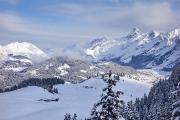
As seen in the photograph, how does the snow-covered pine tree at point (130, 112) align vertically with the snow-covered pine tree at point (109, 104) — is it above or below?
below

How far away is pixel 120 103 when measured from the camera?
25.9 m

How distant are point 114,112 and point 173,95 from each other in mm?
3800

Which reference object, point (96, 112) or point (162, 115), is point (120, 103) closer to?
point (96, 112)

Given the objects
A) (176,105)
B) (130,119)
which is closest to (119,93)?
(176,105)

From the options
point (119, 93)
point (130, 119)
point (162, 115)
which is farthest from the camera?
point (162, 115)

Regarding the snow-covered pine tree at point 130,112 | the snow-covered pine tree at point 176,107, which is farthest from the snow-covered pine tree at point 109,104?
the snow-covered pine tree at point 130,112

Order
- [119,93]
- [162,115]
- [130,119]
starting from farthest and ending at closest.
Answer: [162,115]
[130,119]
[119,93]

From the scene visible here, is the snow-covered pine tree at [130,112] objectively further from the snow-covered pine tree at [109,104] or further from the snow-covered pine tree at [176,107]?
the snow-covered pine tree at [109,104]

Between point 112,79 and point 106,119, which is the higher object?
point 112,79

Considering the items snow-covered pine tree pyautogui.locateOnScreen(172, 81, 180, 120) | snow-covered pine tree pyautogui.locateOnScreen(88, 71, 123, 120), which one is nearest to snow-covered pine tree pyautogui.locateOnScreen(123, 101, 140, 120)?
snow-covered pine tree pyautogui.locateOnScreen(172, 81, 180, 120)

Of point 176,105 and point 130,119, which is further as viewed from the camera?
point 130,119

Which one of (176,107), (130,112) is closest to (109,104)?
(176,107)

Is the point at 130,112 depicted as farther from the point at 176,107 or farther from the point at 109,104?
the point at 109,104

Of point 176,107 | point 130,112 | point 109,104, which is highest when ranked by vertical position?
point 109,104
